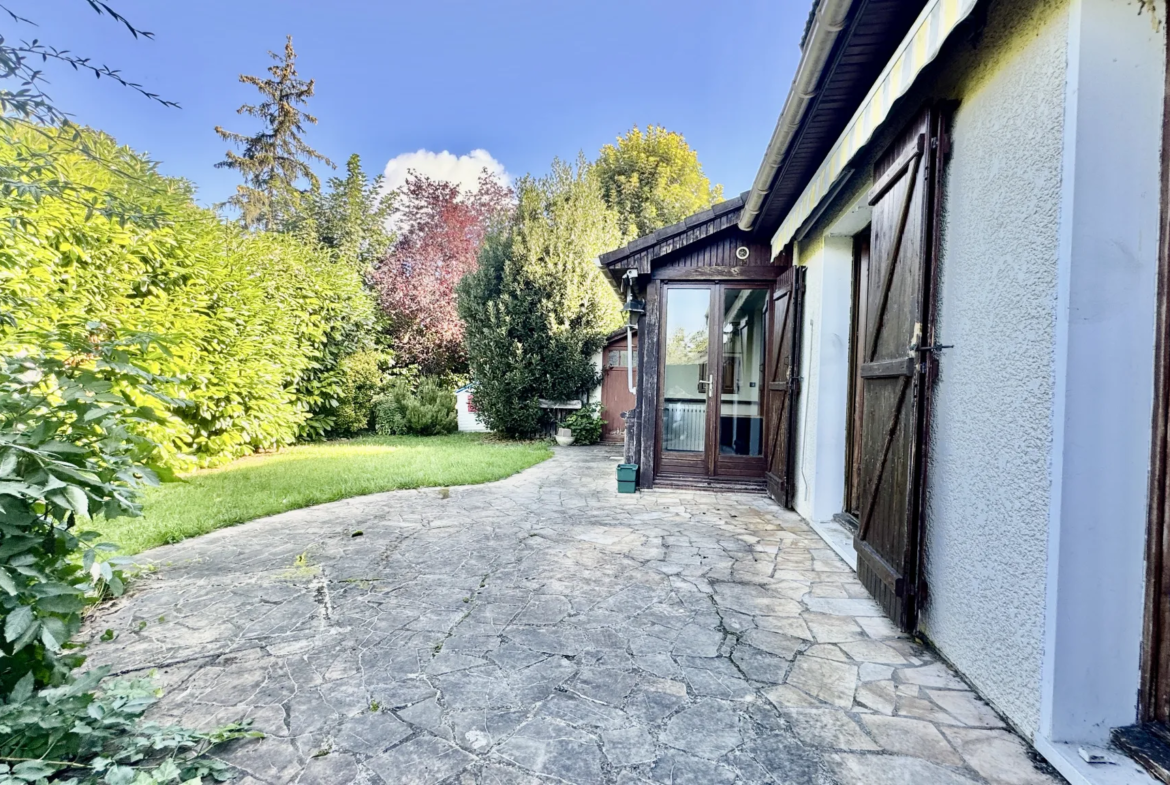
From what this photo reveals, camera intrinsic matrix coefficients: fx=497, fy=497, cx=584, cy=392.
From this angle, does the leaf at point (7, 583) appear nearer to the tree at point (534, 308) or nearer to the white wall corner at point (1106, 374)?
the white wall corner at point (1106, 374)

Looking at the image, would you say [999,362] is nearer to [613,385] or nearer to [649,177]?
[613,385]

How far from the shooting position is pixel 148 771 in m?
1.37

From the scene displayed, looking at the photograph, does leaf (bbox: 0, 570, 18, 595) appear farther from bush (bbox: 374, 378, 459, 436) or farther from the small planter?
bush (bbox: 374, 378, 459, 436)

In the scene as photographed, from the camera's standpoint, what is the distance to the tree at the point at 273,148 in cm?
1509

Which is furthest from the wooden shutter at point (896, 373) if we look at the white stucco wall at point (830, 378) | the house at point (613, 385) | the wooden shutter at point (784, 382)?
the house at point (613, 385)

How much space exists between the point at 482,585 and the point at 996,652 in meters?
2.35

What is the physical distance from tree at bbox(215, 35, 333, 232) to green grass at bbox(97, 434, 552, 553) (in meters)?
10.1

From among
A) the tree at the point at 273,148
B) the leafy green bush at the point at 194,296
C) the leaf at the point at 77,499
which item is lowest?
the leaf at the point at 77,499

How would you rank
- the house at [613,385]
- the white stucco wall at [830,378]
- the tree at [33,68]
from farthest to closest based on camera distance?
the house at [613,385], the white stucco wall at [830,378], the tree at [33,68]

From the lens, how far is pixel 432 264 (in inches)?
568

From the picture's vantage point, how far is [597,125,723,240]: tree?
19.3 m

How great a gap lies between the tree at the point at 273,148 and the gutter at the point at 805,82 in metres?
15.4

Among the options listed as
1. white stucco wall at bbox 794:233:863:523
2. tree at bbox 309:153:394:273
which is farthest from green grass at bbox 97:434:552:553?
tree at bbox 309:153:394:273

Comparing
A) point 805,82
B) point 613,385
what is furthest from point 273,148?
point 805,82
